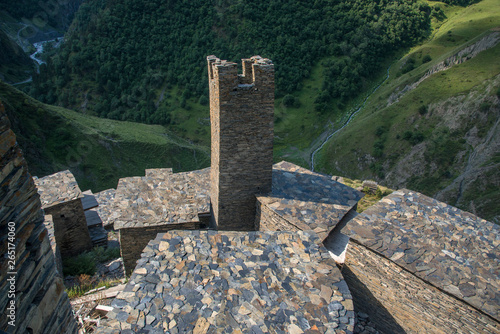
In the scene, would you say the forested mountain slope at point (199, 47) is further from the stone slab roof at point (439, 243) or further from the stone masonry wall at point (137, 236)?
the stone slab roof at point (439, 243)

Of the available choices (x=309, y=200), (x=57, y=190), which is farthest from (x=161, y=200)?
(x=309, y=200)

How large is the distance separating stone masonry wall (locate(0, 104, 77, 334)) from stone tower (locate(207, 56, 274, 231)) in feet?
19.8

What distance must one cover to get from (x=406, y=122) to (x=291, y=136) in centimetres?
1393

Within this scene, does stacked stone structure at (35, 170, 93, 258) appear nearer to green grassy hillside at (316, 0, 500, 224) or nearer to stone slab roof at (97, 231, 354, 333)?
stone slab roof at (97, 231, 354, 333)

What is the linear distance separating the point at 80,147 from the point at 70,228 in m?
15.5

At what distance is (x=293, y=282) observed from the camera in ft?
19.7

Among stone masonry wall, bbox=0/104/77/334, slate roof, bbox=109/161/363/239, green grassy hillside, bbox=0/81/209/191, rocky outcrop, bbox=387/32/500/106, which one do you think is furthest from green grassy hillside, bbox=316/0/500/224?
stone masonry wall, bbox=0/104/77/334

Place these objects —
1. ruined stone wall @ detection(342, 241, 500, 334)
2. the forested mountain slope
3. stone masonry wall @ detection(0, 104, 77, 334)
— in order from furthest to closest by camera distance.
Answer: the forested mountain slope → ruined stone wall @ detection(342, 241, 500, 334) → stone masonry wall @ detection(0, 104, 77, 334)

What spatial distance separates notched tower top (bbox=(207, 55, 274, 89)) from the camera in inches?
344

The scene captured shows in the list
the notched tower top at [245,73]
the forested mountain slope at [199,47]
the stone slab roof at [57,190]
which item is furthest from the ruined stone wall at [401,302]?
the forested mountain slope at [199,47]

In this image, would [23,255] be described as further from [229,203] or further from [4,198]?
[229,203]

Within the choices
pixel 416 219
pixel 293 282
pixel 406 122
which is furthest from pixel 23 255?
pixel 406 122

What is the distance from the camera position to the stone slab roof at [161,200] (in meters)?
10.2

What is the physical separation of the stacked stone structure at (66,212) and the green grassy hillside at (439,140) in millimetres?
20169
